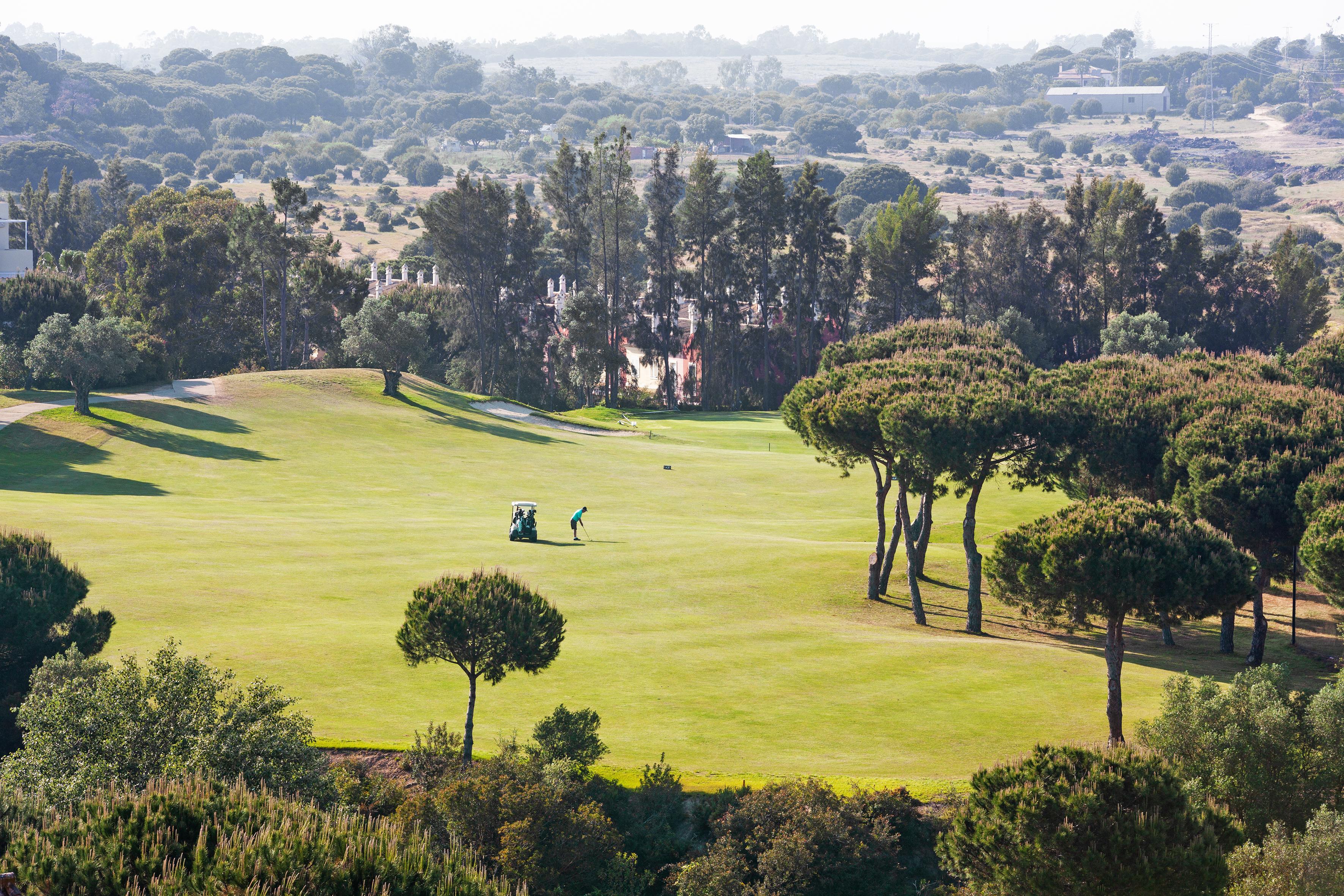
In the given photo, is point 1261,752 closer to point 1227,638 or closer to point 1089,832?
point 1089,832

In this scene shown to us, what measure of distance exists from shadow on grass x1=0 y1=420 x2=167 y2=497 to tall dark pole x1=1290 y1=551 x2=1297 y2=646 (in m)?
47.5

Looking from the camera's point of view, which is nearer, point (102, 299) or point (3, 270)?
point (102, 299)

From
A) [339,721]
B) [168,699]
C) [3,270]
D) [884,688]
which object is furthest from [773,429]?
[3,270]

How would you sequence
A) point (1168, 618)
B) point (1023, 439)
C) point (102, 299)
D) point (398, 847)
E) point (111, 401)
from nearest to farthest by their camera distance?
point (398, 847) → point (1168, 618) → point (1023, 439) → point (111, 401) → point (102, 299)

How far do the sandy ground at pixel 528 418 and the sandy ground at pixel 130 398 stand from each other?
2042 cm

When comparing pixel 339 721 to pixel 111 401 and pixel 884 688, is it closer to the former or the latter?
pixel 884 688

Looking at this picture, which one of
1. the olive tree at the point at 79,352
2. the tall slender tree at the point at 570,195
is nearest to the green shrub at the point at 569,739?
the olive tree at the point at 79,352

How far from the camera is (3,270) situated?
125000 mm

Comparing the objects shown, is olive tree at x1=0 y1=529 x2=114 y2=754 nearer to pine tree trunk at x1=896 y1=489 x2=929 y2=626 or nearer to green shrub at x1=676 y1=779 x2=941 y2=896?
green shrub at x1=676 y1=779 x2=941 y2=896

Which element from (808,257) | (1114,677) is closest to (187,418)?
(1114,677)

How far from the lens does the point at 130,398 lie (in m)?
74.1

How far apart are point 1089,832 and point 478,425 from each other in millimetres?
67282

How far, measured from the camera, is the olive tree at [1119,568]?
28.4 metres

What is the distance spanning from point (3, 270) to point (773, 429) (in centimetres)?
8589
